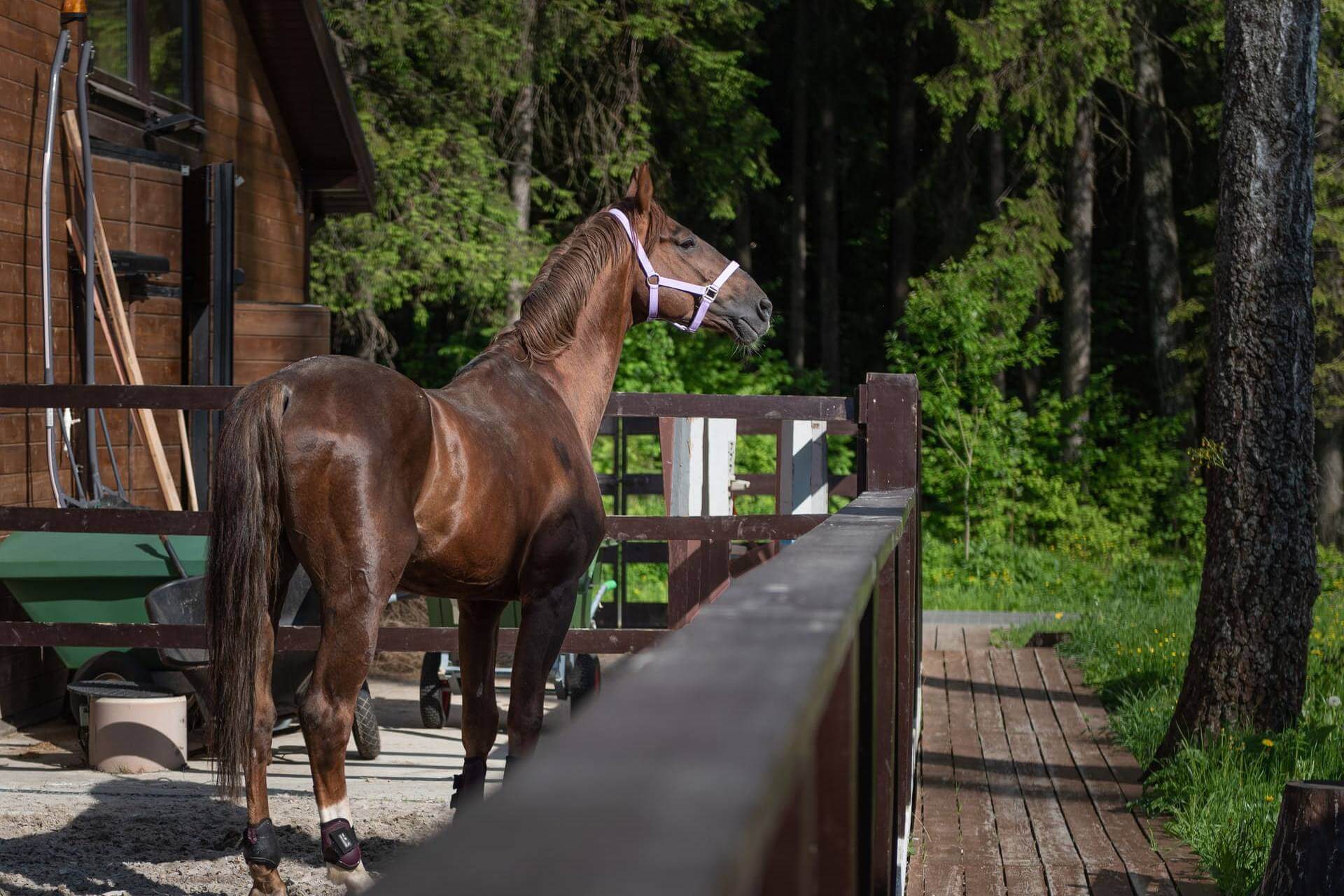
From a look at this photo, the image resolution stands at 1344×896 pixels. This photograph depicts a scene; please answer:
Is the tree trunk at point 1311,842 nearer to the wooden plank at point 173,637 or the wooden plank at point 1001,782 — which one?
the wooden plank at point 1001,782

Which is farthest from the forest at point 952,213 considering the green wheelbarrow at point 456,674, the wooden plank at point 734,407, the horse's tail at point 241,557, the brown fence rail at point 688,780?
the brown fence rail at point 688,780

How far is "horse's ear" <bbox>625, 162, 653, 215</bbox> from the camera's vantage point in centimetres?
481

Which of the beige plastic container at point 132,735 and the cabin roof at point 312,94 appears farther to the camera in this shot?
the cabin roof at point 312,94

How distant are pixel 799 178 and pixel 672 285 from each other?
1938cm

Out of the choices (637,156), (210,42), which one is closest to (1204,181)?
(637,156)

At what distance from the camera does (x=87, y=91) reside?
7.72 metres

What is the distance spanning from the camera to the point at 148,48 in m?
8.87

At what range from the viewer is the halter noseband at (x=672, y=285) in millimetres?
4852

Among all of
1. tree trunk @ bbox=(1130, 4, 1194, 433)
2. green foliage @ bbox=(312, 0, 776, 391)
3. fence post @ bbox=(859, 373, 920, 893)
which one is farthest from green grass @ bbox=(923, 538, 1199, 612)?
fence post @ bbox=(859, 373, 920, 893)

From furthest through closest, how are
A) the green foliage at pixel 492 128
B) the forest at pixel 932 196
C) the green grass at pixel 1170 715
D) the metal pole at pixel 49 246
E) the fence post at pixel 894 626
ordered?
1. the green foliage at pixel 492 128
2. the forest at pixel 932 196
3. the metal pole at pixel 49 246
4. the green grass at pixel 1170 715
5. the fence post at pixel 894 626

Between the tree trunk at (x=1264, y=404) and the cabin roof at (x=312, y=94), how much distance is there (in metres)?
7.74

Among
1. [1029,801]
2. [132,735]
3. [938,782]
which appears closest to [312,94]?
[132,735]

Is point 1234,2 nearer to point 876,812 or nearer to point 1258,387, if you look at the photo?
point 1258,387

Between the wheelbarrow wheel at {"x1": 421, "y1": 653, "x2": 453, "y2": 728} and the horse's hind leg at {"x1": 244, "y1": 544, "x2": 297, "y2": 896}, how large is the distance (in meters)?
3.19
